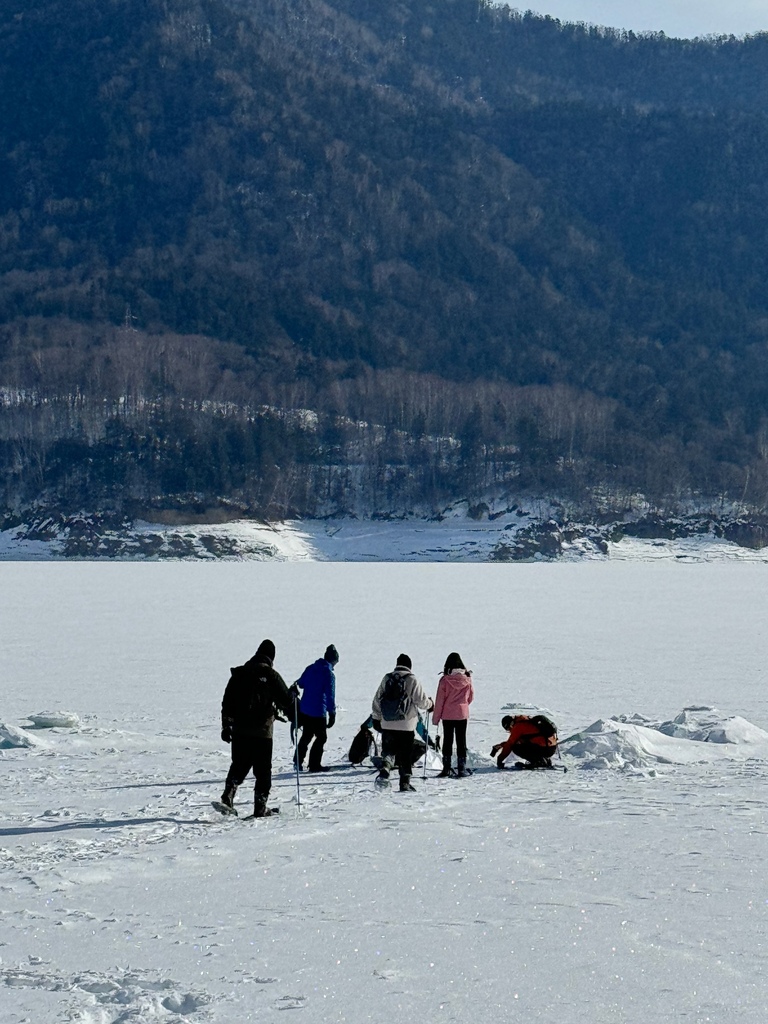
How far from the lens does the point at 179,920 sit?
8.72 meters

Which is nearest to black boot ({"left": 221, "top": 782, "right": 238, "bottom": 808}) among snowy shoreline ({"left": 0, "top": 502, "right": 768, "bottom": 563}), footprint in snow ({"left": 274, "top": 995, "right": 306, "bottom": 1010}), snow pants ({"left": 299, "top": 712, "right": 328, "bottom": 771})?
snow pants ({"left": 299, "top": 712, "right": 328, "bottom": 771})

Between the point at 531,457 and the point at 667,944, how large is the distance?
154645 mm

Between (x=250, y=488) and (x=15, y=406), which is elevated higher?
(x=15, y=406)

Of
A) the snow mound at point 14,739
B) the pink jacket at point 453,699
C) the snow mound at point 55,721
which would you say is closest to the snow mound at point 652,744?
the pink jacket at point 453,699

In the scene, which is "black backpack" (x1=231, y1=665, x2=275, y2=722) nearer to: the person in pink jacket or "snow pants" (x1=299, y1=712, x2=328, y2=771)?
"snow pants" (x1=299, y1=712, x2=328, y2=771)

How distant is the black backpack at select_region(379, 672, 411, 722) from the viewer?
13.7 metres

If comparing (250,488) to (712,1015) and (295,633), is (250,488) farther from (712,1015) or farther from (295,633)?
(712,1015)

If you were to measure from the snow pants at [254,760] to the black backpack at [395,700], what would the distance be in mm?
1881

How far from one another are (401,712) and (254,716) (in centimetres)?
225

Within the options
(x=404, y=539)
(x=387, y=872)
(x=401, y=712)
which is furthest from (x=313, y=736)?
(x=404, y=539)

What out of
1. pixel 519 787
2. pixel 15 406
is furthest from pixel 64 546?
pixel 519 787

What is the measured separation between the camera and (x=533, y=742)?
15.3m

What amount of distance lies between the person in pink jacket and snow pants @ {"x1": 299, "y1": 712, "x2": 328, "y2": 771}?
51.7 inches

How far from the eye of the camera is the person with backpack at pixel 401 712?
44.9 feet
